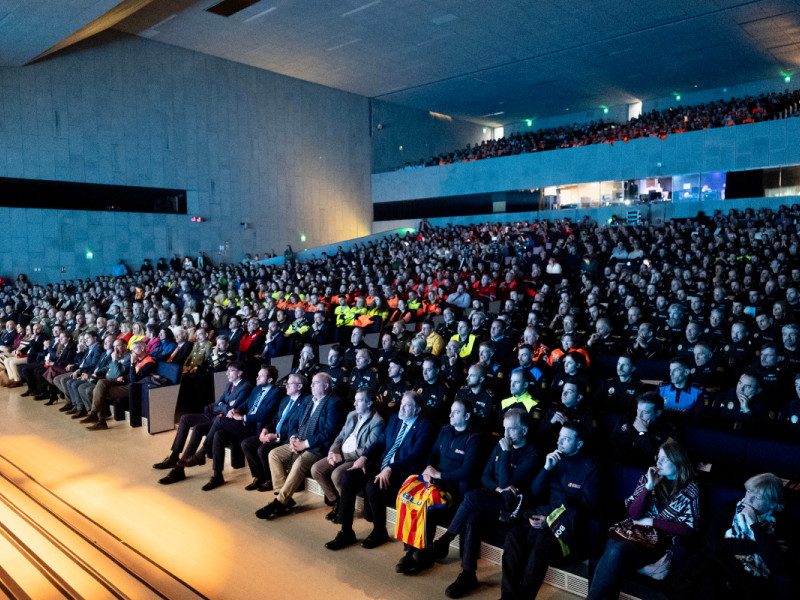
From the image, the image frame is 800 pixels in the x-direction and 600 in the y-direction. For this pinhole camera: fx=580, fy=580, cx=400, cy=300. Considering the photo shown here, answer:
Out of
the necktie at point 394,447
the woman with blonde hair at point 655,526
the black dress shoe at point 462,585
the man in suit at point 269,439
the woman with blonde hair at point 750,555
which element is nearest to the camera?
the woman with blonde hair at point 750,555

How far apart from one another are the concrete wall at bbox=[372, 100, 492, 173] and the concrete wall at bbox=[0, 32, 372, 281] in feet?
2.56

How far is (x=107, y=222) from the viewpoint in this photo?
55.9 feet

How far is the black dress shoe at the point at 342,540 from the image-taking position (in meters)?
3.65

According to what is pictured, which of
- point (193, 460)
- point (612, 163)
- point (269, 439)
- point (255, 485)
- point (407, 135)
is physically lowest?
point (255, 485)

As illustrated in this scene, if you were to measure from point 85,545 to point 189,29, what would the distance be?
52.8ft

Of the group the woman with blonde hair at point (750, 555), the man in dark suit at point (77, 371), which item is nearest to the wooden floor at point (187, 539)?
the woman with blonde hair at point (750, 555)

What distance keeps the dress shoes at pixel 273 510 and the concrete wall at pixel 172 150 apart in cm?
1465

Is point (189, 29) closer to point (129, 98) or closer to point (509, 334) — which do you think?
point (129, 98)

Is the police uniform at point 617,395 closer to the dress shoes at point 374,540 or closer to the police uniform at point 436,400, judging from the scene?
the police uniform at point 436,400

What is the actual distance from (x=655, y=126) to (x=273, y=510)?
17.3 metres

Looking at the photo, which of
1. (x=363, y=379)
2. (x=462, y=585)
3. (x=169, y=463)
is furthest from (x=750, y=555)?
(x=169, y=463)

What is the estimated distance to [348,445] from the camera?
428 cm

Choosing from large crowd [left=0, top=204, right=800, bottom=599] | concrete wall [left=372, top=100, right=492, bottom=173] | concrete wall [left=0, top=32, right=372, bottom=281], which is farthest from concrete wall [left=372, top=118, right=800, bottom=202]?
large crowd [left=0, top=204, right=800, bottom=599]

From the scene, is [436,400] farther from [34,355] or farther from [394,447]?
[34,355]
